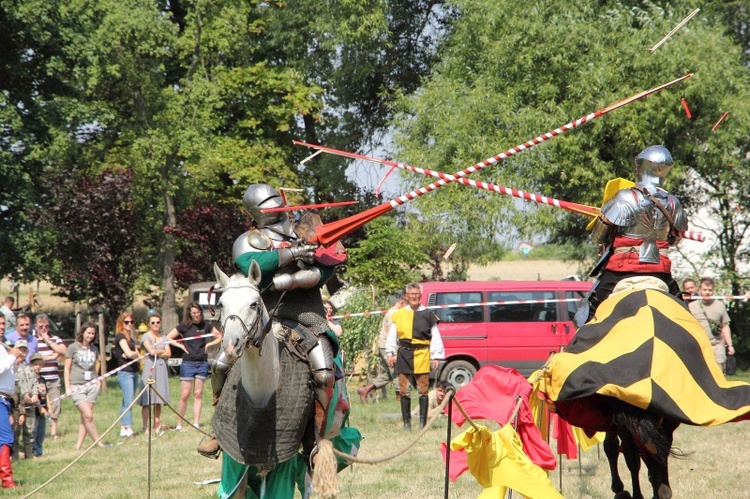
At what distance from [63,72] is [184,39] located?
4.60m

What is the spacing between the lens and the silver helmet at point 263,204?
6.56 m

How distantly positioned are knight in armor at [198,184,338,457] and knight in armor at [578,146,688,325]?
2.02 metres

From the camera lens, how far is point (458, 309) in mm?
15609

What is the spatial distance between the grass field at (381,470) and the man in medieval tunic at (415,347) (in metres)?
0.46

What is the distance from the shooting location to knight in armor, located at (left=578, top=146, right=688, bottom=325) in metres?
6.78

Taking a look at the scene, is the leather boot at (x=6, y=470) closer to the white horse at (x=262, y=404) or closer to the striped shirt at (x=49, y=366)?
the striped shirt at (x=49, y=366)

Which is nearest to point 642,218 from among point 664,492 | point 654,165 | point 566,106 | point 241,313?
point 654,165

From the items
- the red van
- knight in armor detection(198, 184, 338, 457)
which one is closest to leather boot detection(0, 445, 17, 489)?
knight in armor detection(198, 184, 338, 457)

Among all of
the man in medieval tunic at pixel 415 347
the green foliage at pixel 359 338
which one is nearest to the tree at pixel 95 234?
the green foliage at pixel 359 338

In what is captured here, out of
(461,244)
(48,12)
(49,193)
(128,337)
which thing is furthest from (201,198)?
(128,337)

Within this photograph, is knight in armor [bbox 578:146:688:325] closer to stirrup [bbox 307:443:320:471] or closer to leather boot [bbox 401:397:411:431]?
stirrup [bbox 307:443:320:471]

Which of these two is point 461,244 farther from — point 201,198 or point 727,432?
point 201,198

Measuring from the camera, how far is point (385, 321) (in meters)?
14.1

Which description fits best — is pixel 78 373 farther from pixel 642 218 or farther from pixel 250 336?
pixel 642 218
